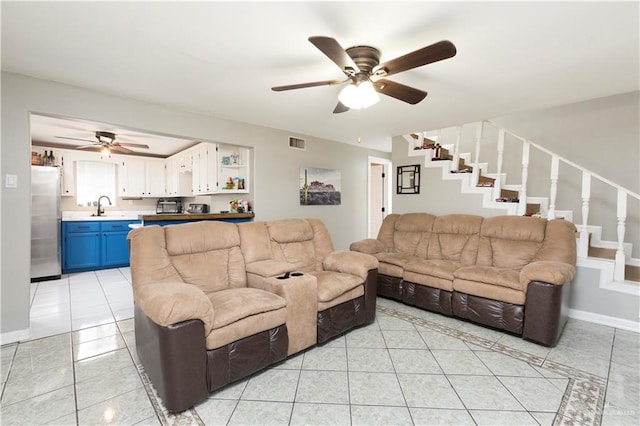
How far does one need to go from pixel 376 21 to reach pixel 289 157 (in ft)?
9.83

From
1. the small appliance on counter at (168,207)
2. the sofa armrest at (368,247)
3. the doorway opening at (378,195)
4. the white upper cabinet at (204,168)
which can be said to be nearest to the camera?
the sofa armrest at (368,247)

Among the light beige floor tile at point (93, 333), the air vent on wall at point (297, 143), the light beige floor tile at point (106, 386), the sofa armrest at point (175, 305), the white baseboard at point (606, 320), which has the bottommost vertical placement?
the light beige floor tile at point (106, 386)

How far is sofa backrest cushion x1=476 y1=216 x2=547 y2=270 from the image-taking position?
125 inches

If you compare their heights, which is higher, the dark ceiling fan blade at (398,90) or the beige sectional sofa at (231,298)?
the dark ceiling fan blade at (398,90)

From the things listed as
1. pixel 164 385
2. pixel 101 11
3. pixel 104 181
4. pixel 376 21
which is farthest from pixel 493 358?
pixel 104 181

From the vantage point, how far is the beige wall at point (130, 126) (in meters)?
2.55

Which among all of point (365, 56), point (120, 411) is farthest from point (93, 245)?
point (365, 56)

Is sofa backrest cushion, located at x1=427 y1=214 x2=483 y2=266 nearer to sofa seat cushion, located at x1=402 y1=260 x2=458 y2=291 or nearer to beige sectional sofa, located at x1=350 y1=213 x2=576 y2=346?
beige sectional sofa, located at x1=350 y1=213 x2=576 y2=346

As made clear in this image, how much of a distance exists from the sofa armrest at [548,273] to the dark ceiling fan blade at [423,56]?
6.69 feet

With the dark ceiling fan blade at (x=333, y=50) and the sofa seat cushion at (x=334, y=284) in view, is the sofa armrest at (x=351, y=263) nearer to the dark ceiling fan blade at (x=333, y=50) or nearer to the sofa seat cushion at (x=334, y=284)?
the sofa seat cushion at (x=334, y=284)

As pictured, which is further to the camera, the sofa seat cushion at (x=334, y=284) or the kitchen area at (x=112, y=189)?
the kitchen area at (x=112, y=189)

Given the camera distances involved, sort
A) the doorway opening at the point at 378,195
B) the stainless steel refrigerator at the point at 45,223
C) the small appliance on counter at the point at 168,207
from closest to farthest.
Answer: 1. the stainless steel refrigerator at the point at 45,223
2. the small appliance on counter at the point at 168,207
3. the doorway opening at the point at 378,195

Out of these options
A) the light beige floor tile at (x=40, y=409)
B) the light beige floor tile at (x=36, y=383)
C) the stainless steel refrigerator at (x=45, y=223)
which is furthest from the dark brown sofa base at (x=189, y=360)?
the stainless steel refrigerator at (x=45, y=223)

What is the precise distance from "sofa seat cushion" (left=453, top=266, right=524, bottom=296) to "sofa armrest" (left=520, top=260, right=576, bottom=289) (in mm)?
85
